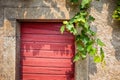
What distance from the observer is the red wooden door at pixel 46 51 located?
4.62m

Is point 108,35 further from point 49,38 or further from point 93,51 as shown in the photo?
point 49,38

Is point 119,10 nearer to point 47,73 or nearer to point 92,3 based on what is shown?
point 92,3

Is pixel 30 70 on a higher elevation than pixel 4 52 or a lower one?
lower

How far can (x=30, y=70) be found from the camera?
4.71 meters

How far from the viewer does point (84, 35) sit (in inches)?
164

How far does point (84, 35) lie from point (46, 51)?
2.81 feet

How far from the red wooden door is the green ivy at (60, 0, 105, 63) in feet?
1.34

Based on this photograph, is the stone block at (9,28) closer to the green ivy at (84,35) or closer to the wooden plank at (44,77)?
the wooden plank at (44,77)

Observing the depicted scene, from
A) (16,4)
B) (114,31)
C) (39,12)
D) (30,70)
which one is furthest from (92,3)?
(30,70)

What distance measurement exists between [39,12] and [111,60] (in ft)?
4.88

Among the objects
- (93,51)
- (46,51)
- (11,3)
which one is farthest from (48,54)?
(11,3)

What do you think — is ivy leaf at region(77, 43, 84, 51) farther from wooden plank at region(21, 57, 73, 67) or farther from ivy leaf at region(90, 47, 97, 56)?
wooden plank at region(21, 57, 73, 67)

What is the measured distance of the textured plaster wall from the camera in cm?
430

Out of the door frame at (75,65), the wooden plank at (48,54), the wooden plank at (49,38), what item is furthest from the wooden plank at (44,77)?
the wooden plank at (49,38)
